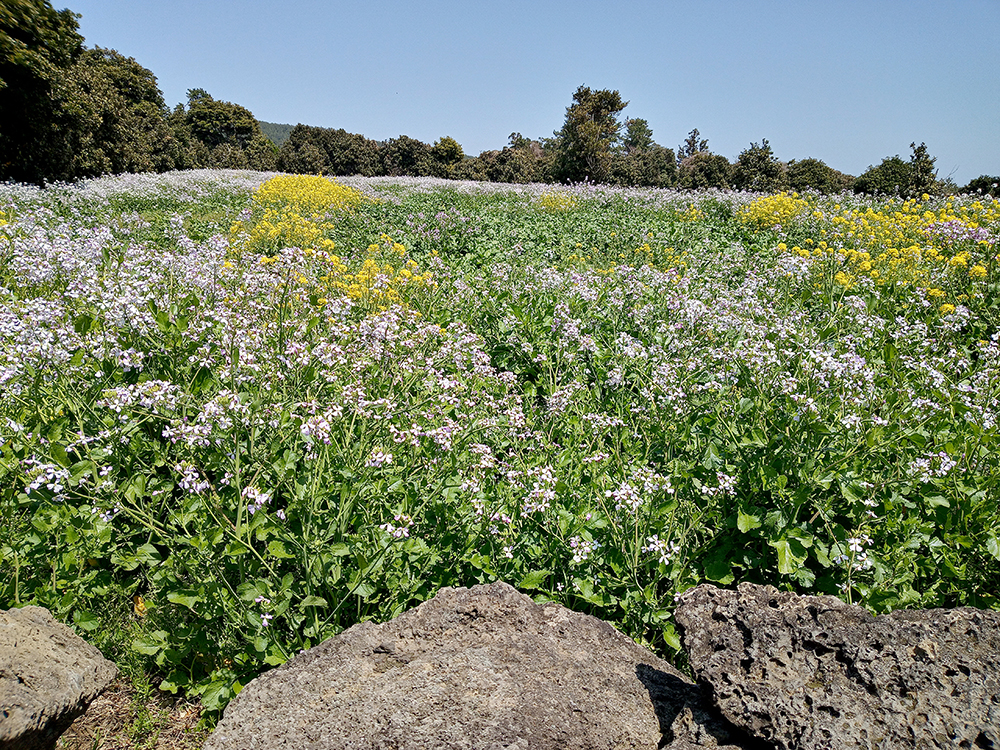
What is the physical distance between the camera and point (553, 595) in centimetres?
321

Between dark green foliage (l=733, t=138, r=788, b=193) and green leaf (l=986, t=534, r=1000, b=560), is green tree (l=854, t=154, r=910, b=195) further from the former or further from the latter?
green leaf (l=986, t=534, r=1000, b=560)

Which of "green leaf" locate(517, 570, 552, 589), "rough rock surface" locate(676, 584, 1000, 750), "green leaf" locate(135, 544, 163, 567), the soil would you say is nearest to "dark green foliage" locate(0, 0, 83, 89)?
"green leaf" locate(135, 544, 163, 567)

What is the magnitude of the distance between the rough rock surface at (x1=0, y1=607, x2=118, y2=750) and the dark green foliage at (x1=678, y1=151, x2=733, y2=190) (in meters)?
36.3

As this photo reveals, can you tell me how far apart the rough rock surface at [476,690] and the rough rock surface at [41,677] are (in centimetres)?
64

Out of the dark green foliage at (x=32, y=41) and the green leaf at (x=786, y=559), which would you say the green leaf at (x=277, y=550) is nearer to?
the green leaf at (x=786, y=559)

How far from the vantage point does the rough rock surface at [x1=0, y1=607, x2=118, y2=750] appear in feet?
6.97

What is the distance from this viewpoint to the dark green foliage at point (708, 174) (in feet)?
115

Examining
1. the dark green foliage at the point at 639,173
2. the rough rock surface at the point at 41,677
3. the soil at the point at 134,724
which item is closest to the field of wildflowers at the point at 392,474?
the soil at the point at 134,724

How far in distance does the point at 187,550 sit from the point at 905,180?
1222 inches

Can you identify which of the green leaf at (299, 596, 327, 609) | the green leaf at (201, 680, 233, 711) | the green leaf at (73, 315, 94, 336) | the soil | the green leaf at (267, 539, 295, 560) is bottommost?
the soil

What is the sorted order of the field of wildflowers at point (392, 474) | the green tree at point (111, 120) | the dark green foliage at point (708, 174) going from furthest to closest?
the dark green foliage at point (708, 174)
the green tree at point (111, 120)
the field of wildflowers at point (392, 474)

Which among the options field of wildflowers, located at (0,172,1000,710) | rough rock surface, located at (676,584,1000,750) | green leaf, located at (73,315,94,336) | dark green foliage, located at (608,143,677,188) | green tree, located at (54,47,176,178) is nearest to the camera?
rough rock surface, located at (676,584,1000,750)

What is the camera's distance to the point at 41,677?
2297 mm

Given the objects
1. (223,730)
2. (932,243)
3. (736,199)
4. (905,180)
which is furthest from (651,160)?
(223,730)
